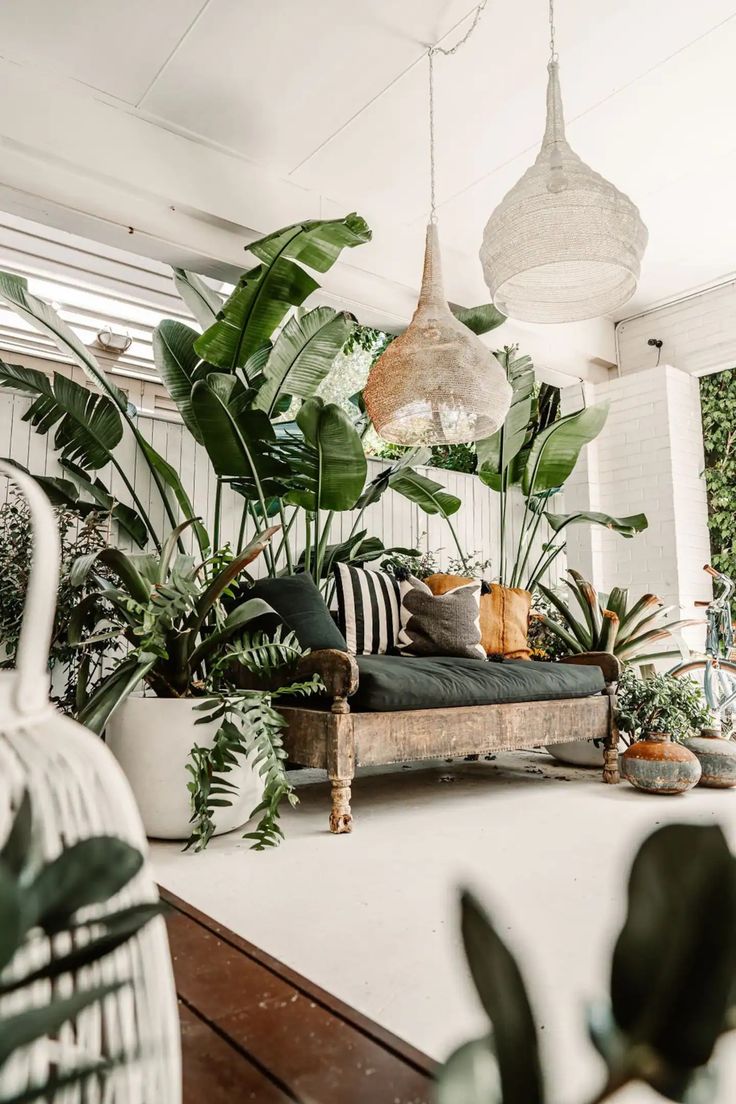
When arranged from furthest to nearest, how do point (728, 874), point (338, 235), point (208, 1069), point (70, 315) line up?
point (70, 315), point (338, 235), point (208, 1069), point (728, 874)

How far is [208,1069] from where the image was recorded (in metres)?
0.73

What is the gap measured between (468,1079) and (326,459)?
3191 mm

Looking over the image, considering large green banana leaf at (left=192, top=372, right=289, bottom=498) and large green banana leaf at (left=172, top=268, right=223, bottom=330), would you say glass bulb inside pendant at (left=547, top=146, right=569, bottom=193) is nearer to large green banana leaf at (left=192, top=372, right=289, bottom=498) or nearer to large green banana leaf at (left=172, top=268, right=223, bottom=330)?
large green banana leaf at (left=192, top=372, right=289, bottom=498)

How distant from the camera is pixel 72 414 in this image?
3.42 m

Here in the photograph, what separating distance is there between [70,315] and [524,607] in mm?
3978

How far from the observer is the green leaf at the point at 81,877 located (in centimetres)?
24

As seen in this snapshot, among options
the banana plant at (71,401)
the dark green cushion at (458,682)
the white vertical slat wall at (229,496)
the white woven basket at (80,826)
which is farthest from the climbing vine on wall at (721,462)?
the white woven basket at (80,826)

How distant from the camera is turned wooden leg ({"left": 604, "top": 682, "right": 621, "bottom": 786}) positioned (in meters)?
3.47

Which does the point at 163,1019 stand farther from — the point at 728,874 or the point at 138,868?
the point at 728,874

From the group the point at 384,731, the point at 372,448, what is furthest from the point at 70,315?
the point at 384,731

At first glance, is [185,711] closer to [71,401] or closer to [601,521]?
[71,401]

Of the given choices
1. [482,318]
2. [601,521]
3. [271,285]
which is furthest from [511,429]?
[271,285]

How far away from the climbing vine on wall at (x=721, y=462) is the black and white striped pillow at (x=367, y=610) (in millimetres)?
3329

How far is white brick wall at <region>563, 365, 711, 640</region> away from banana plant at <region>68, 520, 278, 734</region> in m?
3.86
